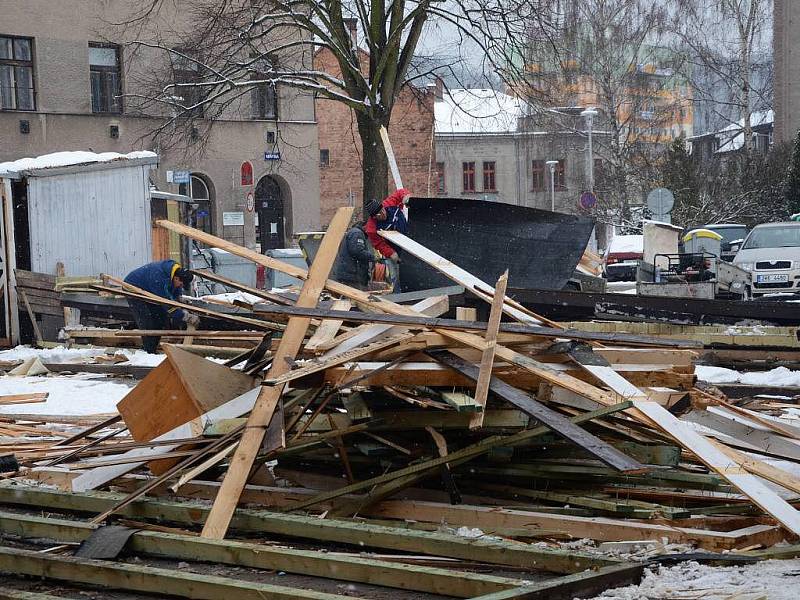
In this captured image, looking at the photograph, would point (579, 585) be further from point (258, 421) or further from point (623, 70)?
point (623, 70)

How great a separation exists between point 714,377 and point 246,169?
1393cm

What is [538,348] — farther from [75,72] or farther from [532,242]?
[75,72]

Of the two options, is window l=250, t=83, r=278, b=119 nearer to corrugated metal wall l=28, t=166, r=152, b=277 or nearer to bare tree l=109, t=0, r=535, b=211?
bare tree l=109, t=0, r=535, b=211

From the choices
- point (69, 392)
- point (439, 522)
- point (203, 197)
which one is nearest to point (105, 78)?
point (203, 197)

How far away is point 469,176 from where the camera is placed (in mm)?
62906

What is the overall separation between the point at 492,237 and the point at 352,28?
10708mm

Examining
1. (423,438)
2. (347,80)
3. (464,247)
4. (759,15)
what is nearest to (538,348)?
(423,438)

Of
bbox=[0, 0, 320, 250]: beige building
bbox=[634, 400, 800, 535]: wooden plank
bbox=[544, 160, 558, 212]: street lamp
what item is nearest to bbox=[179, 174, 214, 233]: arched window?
bbox=[0, 0, 320, 250]: beige building

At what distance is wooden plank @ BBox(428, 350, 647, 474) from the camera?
17.3 ft

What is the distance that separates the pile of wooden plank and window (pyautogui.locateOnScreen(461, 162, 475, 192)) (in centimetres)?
5609

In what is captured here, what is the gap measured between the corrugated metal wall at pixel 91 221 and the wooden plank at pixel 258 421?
11631 mm

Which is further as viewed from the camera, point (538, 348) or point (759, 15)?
point (759, 15)

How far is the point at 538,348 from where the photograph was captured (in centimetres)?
646

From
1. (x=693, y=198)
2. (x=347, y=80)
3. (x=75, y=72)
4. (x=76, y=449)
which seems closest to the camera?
(x=76, y=449)
